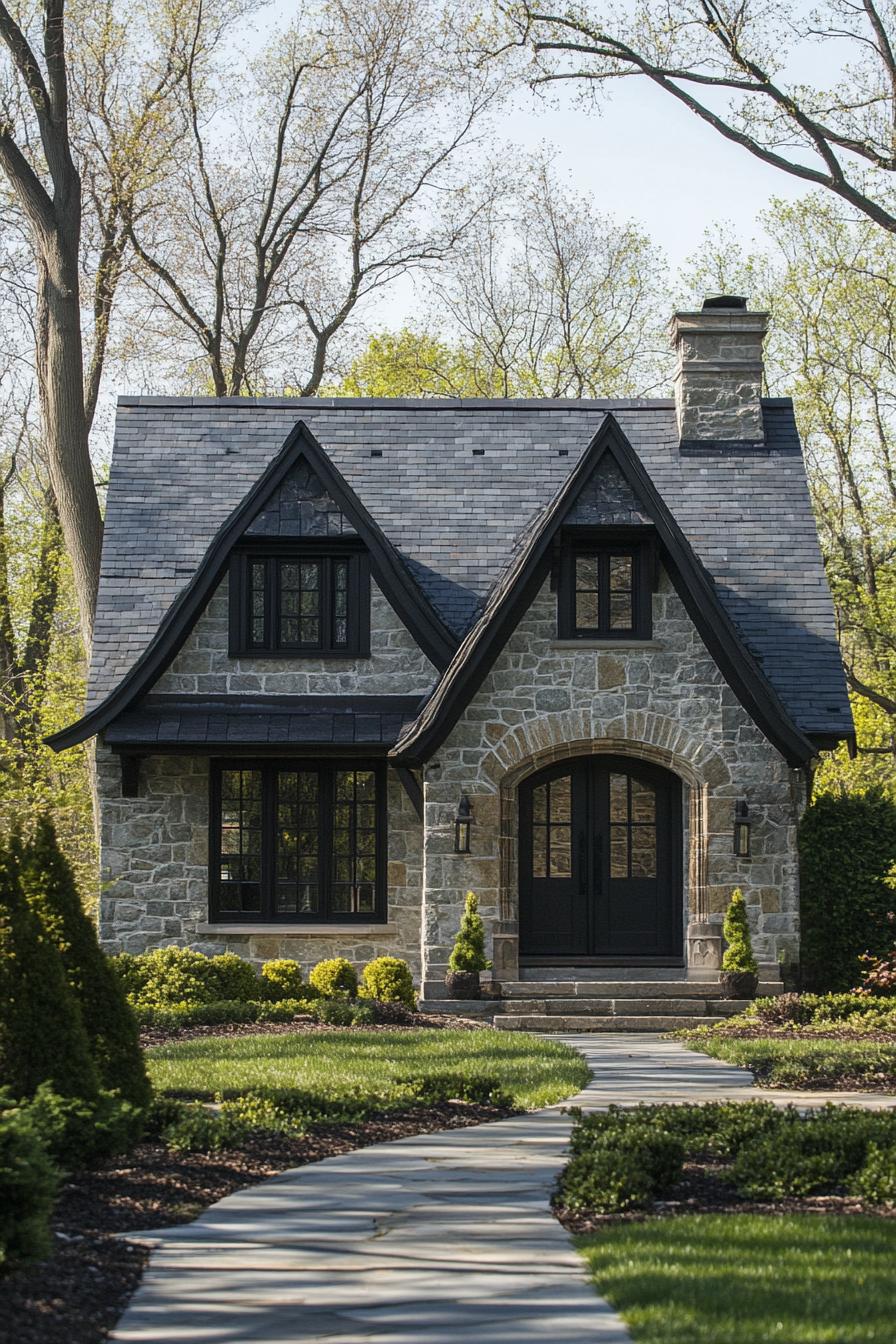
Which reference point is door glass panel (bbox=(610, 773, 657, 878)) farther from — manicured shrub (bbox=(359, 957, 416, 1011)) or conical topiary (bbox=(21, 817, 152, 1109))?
conical topiary (bbox=(21, 817, 152, 1109))

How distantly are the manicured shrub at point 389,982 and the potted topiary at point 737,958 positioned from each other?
10.8 feet

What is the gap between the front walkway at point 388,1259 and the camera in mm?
5551

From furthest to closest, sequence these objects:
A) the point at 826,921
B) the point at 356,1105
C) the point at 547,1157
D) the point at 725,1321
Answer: the point at 826,921 → the point at 356,1105 → the point at 547,1157 → the point at 725,1321

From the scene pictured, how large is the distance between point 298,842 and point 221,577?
3.24 m

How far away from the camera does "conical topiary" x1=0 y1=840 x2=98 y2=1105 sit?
8164 millimetres

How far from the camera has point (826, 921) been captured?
59.3 ft

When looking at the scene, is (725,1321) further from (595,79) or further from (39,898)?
(595,79)

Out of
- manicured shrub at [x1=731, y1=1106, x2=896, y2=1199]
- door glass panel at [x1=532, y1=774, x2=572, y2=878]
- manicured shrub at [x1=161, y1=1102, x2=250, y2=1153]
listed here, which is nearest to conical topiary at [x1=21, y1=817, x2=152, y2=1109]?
manicured shrub at [x1=161, y1=1102, x2=250, y2=1153]

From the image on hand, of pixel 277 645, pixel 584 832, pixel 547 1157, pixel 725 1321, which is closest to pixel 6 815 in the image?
pixel 277 645

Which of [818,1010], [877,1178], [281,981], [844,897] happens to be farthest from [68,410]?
[877,1178]

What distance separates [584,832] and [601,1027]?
108 inches

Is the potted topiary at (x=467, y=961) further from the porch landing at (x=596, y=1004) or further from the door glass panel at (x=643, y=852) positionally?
the door glass panel at (x=643, y=852)

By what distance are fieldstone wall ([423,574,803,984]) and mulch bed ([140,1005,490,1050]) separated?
1.56 m

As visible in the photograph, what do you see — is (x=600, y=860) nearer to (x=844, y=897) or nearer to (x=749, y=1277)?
(x=844, y=897)
